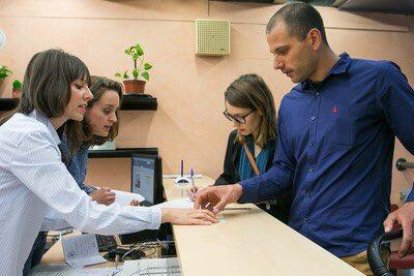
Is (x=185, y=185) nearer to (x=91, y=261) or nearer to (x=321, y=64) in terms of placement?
(x=91, y=261)

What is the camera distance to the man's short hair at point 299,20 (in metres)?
1.45

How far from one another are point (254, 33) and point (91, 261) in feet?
9.39

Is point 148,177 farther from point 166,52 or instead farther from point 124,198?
point 166,52

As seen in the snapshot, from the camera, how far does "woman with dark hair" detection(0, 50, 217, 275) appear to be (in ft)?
3.92

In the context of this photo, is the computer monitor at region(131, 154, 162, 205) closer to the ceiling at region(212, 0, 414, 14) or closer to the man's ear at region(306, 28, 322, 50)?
the man's ear at region(306, 28, 322, 50)

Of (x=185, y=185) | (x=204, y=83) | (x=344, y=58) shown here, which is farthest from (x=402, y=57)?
(x=344, y=58)

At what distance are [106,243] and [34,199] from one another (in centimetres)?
62

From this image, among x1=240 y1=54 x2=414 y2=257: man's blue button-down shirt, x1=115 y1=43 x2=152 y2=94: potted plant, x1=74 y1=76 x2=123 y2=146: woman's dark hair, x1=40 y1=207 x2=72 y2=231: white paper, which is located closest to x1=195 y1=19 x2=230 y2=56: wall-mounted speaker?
x1=115 y1=43 x2=152 y2=94: potted plant

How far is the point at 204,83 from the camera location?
3.74m

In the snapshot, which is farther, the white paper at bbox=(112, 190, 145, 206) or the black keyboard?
the white paper at bbox=(112, 190, 145, 206)

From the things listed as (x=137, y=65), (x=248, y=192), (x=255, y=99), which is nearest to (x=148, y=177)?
(x=255, y=99)

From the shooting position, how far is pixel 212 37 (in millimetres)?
3627

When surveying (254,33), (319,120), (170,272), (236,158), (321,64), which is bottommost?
(170,272)

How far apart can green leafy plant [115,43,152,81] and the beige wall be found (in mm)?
101
